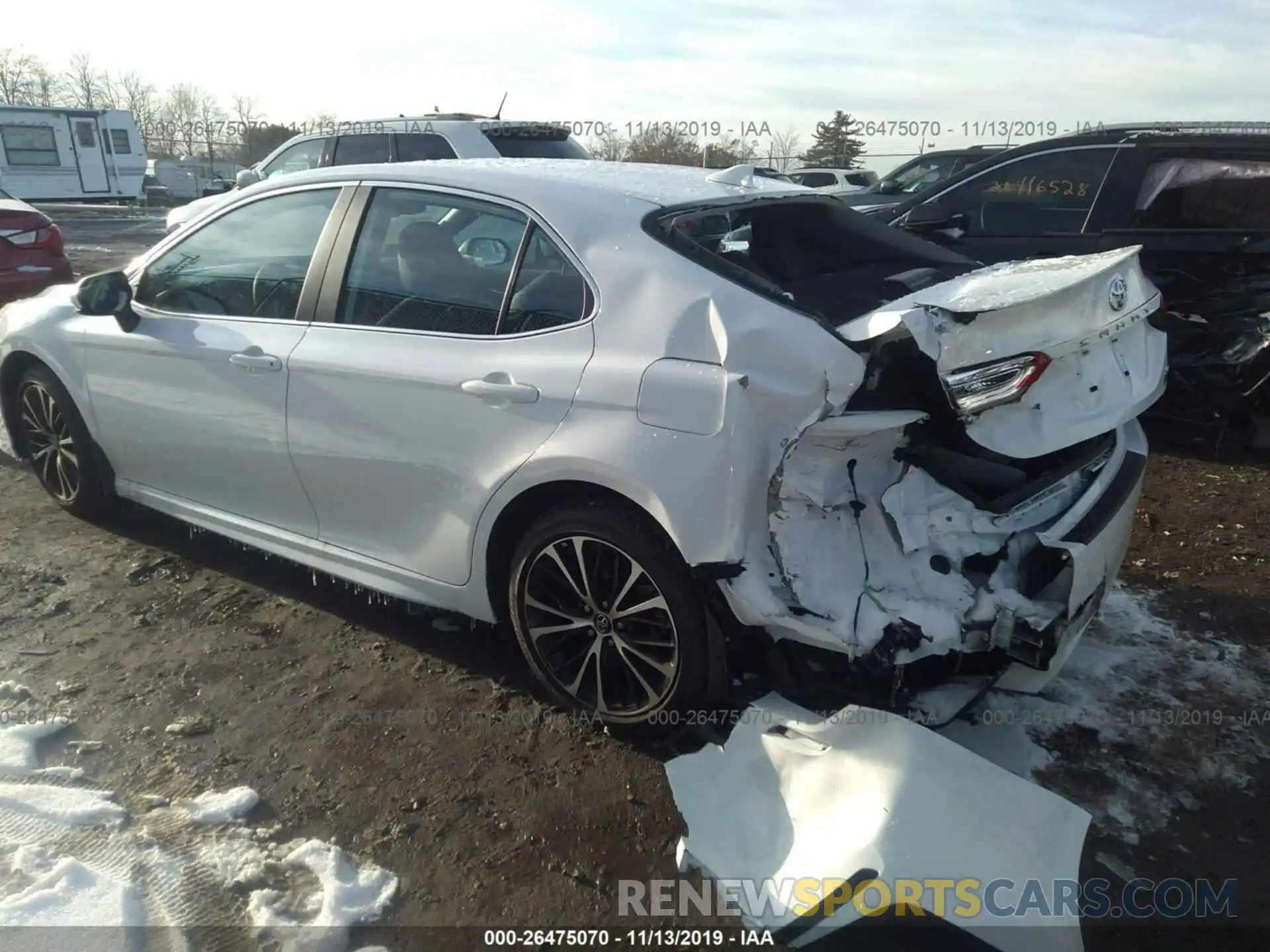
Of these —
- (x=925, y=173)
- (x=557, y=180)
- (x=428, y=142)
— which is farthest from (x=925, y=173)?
(x=557, y=180)

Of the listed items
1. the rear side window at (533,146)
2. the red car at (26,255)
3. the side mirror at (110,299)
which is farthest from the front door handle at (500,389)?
the red car at (26,255)

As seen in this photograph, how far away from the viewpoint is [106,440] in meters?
4.14

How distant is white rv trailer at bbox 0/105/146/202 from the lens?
25234 mm

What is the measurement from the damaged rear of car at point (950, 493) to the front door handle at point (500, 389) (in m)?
0.61

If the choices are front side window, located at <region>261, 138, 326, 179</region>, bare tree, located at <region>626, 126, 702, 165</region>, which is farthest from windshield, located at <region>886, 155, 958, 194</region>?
bare tree, located at <region>626, 126, 702, 165</region>

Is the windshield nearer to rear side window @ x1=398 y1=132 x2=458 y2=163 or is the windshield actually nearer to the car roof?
rear side window @ x1=398 y1=132 x2=458 y2=163

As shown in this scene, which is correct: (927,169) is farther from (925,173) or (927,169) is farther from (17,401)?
(17,401)

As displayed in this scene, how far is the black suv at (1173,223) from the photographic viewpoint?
5090mm

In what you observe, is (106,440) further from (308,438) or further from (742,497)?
(742,497)

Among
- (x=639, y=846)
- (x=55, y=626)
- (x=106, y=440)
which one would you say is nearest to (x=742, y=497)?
(x=639, y=846)

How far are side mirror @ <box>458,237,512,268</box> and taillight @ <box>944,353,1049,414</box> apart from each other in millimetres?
1423

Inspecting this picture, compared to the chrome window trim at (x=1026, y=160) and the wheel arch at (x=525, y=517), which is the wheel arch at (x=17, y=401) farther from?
the chrome window trim at (x=1026, y=160)

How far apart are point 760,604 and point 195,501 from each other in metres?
2.63
